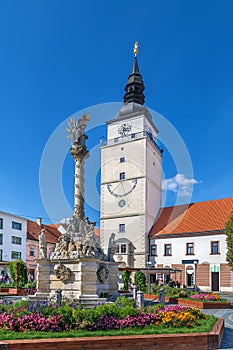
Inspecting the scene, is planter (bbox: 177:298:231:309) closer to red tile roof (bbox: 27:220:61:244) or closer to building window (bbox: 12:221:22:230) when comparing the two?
building window (bbox: 12:221:22:230)

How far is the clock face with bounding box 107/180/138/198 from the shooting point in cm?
5228

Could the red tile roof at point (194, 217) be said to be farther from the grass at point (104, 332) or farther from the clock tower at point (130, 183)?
the grass at point (104, 332)

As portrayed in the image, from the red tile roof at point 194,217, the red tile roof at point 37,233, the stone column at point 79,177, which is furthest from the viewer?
the red tile roof at point 37,233

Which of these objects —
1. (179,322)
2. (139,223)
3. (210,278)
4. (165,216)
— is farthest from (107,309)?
(165,216)

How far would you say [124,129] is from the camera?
5584 cm

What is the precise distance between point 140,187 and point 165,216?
6293 mm

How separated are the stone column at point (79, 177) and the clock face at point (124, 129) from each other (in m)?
32.5

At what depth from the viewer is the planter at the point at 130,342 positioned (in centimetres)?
863

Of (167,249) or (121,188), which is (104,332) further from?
(121,188)

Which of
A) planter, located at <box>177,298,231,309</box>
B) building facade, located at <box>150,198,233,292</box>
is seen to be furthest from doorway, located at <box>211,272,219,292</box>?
planter, located at <box>177,298,231,309</box>

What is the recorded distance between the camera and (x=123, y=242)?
5141 cm

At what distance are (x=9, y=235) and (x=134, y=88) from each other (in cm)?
3025

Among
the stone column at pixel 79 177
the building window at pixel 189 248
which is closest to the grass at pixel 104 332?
the stone column at pixel 79 177

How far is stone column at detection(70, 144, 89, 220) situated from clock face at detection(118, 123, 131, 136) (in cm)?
3252
